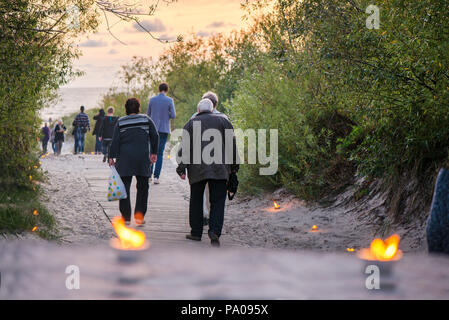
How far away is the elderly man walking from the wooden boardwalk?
1.28 ft

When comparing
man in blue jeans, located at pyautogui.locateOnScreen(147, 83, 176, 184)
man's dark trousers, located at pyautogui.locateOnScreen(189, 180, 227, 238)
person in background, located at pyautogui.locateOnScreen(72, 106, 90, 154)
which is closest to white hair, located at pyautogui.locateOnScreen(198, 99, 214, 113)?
man's dark trousers, located at pyautogui.locateOnScreen(189, 180, 227, 238)

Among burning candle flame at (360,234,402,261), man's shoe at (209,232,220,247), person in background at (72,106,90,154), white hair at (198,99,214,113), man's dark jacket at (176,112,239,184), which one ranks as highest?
person in background at (72,106,90,154)

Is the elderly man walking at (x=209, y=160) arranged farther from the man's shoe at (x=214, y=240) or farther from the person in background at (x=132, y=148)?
the person in background at (x=132, y=148)

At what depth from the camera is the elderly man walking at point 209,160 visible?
698 cm

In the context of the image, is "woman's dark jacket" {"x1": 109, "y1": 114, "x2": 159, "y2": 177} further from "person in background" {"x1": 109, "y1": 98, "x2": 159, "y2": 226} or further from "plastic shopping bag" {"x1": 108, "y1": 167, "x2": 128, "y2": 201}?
"plastic shopping bag" {"x1": 108, "y1": 167, "x2": 128, "y2": 201}

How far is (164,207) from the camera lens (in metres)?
9.85

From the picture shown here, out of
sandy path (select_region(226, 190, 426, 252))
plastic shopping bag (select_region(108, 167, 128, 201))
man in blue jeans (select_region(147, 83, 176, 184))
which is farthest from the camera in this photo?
man in blue jeans (select_region(147, 83, 176, 184))

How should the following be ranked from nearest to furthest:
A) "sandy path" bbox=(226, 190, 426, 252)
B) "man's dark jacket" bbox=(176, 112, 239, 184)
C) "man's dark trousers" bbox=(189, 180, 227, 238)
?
"man's dark jacket" bbox=(176, 112, 239, 184), "man's dark trousers" bbox=(189, 180, 227, 238), "sandy path" bbox=(226, 190, 426, 252)

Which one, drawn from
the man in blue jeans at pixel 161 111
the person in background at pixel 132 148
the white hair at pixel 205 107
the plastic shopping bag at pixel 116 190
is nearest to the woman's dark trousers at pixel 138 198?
the person in background at pixel 132 148

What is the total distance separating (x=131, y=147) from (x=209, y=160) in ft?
4.33

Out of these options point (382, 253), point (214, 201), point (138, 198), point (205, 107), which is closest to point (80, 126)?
point (138, 198)

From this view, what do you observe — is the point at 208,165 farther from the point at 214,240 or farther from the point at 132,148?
the point at 132,148

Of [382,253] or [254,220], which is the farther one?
[254,220]

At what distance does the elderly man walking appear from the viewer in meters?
6.98
